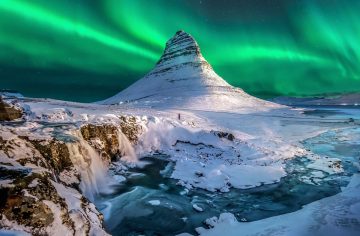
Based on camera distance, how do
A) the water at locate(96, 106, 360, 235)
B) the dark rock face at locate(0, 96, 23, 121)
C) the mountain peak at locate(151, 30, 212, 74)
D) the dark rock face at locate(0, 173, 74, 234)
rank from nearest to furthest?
the dark rock face at locate(0, 173, 74, 234) → the water at locate(96, 106, 360, 235) → the dark rock face at locate(0, 96, 23, 121) → the mountain peak at locate(151, 30, 212, 74)

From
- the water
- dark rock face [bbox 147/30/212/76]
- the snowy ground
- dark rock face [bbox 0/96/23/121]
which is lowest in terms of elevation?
the water

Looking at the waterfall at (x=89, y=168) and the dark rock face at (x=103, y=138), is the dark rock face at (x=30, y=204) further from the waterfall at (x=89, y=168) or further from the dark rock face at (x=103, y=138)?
the dark rock face at (x=103, y=138)

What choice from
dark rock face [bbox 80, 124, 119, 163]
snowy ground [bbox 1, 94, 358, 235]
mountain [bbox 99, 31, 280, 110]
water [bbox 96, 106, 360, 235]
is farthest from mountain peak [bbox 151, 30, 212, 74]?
water [bbox 96, 106, 360, 235]

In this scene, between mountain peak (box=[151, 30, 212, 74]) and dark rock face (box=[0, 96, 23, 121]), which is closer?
dark rock face (box=[0, 96, 23, 121])

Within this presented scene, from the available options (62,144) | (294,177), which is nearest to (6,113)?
(62,144)

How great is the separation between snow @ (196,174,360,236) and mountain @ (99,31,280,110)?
71.6 m

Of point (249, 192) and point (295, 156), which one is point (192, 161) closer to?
point (249, 192)

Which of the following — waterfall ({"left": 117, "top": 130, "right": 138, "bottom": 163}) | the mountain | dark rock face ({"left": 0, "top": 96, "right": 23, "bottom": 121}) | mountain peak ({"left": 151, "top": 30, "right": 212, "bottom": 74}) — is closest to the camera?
dark rock face ({"left": 0, "top": 96, "right": 23, "bottom": 121})

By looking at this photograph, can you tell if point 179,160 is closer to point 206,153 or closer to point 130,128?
point 206,153

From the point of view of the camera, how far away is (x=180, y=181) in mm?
17016

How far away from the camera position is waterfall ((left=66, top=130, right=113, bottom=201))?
1443cm

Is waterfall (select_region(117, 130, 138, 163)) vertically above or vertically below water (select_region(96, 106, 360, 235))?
above

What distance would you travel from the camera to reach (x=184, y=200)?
46.9 ft

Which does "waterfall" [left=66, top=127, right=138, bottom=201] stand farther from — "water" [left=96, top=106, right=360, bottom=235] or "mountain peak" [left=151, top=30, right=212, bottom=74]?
"mountain peak" [left=151, top=30, right=212, bottom=74]
